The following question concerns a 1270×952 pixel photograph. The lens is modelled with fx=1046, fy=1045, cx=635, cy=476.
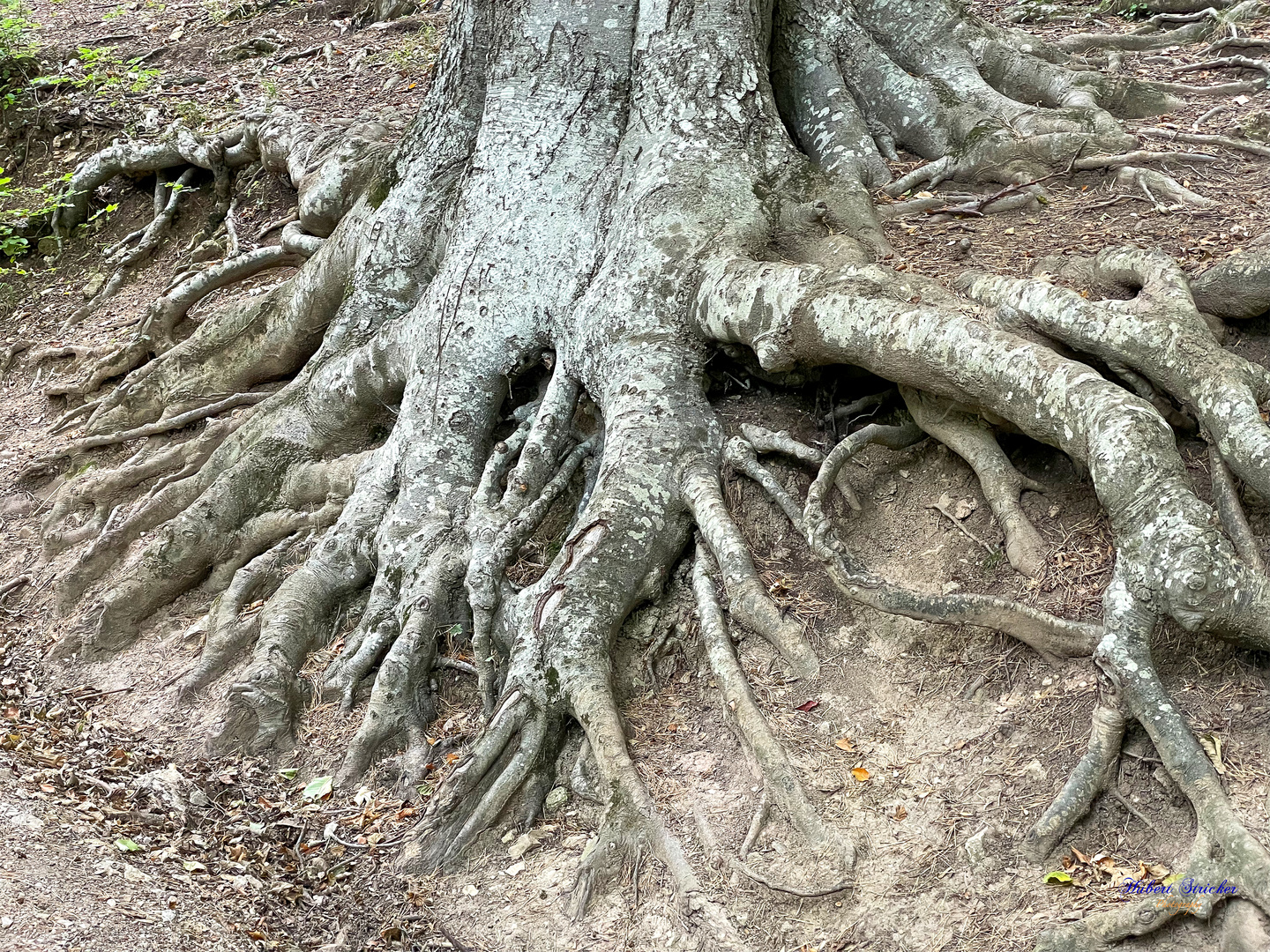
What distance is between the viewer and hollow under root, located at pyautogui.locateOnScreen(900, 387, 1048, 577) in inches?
162

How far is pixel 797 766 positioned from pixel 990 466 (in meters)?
1.47

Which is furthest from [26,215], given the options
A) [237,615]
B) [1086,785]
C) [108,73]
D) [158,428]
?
[1086,785]

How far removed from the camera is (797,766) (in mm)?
3955

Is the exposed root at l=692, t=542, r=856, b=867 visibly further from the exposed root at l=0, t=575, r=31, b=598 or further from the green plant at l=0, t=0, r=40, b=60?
the green plant at l=0, t=0, r=40, b=60

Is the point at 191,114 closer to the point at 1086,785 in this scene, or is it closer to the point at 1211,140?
the point at 1211,140


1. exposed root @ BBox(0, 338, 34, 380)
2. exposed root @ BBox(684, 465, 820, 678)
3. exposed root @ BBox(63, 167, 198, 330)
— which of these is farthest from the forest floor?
exposed root @ BBox(63, 167, 198, 330)

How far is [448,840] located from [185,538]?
3.08 m

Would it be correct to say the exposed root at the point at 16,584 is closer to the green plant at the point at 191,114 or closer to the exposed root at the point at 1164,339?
the green plant at the point at 191,114

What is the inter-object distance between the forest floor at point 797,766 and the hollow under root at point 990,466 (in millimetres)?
94

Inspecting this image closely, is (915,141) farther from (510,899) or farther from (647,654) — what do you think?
(510,899)

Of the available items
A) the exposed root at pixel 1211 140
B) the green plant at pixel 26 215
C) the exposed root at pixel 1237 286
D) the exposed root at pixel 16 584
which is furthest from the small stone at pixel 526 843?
the green plant at pixel 26 215

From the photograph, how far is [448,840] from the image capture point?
4.32 m

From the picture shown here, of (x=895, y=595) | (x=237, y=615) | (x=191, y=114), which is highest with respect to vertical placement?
(x=191, y=114)

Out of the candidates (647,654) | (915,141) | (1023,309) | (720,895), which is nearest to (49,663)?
(647,654)
